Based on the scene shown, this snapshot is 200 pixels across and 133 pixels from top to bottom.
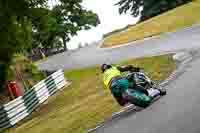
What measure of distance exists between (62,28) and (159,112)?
50905 mm

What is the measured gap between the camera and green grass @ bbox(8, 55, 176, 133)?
14797mm

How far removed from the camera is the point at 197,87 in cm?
1378

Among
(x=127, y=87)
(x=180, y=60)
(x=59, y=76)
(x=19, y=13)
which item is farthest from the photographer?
(x=59, y=76)

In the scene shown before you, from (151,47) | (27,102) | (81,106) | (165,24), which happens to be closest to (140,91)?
(81,106)

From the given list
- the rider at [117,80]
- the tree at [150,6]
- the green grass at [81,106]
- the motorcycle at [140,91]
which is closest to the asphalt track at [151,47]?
the green grass at [81,106]

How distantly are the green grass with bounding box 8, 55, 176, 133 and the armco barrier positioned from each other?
0.42 meters

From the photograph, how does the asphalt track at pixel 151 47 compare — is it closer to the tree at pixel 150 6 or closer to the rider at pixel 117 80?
the rider at pixel 117 80

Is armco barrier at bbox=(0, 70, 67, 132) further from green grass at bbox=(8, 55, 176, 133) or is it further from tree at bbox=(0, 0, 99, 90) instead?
tree at bbox=(0, 0, 99, 90)

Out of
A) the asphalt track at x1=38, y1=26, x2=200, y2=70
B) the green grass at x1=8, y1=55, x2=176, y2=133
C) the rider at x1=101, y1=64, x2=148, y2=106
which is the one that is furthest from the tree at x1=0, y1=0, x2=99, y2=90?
the rider at x1=101, y1=64, x2=148, y2=106

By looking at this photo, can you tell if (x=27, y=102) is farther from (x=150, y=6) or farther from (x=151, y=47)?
(x=150, y=6)

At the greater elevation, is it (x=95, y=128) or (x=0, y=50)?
(x=0, y=50)

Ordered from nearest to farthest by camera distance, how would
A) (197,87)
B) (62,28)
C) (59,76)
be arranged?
(197,87)
(59,76)
(62,28)

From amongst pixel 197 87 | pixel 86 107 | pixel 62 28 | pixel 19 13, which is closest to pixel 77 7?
pixel 19 13

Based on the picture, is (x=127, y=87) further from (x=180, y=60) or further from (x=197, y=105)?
(x=180, y=60)
